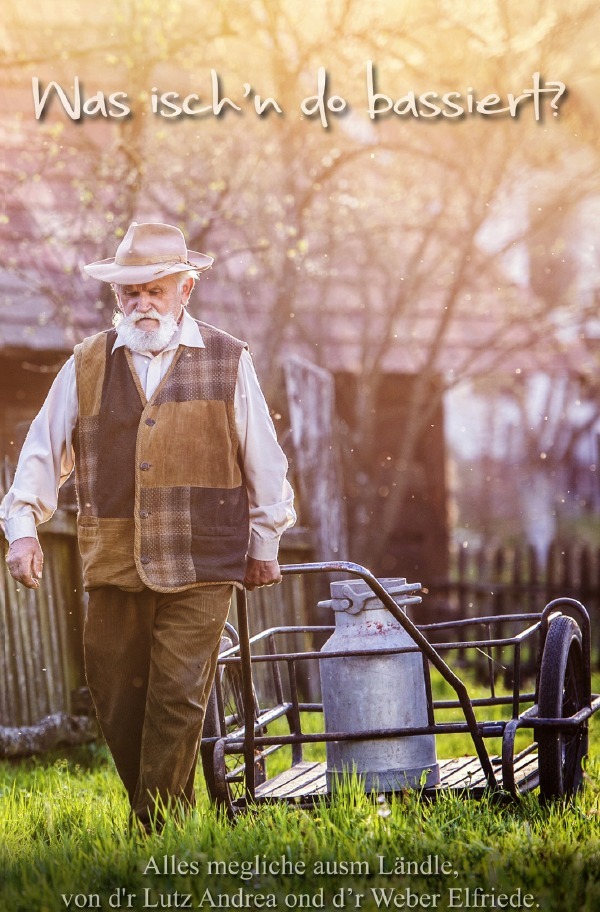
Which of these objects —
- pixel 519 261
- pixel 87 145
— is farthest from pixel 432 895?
pixel 519 261

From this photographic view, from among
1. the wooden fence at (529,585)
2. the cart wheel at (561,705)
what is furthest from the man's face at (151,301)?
the wooden fence at (529,585)

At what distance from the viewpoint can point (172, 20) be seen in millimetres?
9766

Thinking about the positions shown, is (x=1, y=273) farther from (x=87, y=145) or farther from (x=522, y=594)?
(x=522, y=594)

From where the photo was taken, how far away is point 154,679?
408 cm

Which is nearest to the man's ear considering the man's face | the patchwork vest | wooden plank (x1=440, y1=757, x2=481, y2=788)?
the man's face

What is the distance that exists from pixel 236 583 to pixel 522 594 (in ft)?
26.2

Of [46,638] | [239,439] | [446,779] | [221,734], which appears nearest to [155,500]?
[239,439]

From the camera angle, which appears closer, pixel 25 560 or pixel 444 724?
pixel 25 560

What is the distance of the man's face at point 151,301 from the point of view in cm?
425

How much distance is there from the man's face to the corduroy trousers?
0.90 m

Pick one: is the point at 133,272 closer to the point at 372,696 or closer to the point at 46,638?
the point at 372,696

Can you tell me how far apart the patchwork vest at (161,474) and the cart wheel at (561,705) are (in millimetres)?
1188

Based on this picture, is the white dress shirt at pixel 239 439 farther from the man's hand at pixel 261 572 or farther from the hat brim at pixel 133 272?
the hat brim at pixel 133 272

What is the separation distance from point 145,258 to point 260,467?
2.63ft
